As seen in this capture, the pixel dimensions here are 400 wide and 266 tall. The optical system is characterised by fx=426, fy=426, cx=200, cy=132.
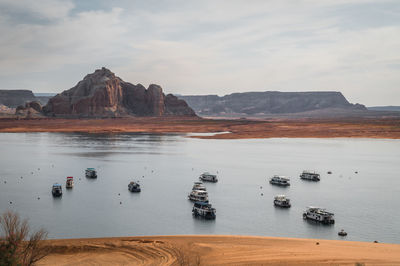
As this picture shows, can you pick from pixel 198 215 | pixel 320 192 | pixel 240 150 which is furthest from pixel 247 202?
pixel 240 150

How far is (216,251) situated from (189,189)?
30.5 m

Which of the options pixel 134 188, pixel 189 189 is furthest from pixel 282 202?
pixel 134 188

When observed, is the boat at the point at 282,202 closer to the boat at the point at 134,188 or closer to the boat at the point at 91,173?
the boat at the point at 134,188

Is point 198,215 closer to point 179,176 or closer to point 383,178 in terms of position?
point 179,176

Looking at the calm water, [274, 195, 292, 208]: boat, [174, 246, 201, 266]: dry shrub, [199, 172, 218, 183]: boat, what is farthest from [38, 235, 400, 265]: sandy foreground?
[199, 172, 218, 183]: boat

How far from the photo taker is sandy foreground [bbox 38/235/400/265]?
35812 mm

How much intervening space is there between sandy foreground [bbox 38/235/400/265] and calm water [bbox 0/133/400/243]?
3535 mm

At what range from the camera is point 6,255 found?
91.7ft

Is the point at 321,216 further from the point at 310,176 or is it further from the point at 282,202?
the point at 310,176

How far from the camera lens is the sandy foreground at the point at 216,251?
3581 cm

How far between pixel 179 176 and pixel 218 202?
71.6 ft

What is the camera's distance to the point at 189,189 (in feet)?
226

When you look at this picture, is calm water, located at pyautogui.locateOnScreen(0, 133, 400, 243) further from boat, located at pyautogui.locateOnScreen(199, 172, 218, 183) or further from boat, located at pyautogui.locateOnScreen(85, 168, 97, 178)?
boat, located at pyautogui.locateOnScreen(199, 172, 218, 183)

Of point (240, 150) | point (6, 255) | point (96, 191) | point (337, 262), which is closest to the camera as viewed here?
point (6, 255)
